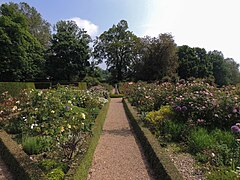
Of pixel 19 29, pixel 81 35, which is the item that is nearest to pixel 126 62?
pixel 81 35

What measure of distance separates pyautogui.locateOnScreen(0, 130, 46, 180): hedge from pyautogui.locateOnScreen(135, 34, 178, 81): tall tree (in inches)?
1159

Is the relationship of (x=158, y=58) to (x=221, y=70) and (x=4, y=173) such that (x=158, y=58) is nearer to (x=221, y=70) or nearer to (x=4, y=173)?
(x=221, y=70)

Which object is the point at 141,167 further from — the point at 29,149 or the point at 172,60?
the point at 172,60

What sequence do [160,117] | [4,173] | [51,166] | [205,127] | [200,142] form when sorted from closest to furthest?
[51,166]
[4,173]
[200,142]
[205,127]
[160,117]

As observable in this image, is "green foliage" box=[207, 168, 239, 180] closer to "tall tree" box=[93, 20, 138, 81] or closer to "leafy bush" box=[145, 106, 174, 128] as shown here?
"leafy bush" box=[145, 106, 174, 128]

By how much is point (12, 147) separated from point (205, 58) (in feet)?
149

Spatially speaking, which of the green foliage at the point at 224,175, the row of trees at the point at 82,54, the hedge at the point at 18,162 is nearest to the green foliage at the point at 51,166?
the hedge at the point at 18,162

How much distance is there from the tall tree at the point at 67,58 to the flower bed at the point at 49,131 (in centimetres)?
2641

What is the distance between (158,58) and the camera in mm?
33688

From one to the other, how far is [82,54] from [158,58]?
1138cm

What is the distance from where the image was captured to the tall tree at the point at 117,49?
4081 cm

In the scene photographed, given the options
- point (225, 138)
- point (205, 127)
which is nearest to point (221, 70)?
point (205, 127)

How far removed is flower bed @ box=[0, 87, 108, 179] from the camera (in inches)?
153

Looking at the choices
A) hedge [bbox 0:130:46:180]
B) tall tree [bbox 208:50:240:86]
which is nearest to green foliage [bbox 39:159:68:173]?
hedge [bbox 0:130:46:180]
